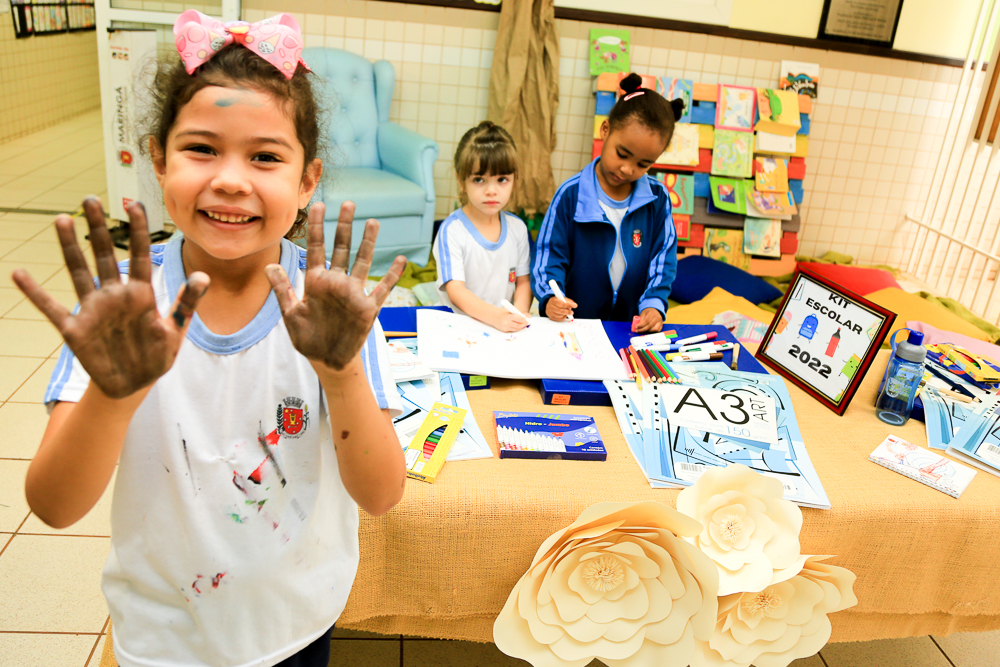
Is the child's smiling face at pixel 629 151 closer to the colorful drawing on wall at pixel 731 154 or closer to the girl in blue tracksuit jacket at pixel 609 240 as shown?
the girl in blue tracksuit jacket at pixel 609 240

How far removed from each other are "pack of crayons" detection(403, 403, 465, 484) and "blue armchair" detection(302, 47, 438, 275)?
7.56 feet

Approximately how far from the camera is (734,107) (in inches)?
160

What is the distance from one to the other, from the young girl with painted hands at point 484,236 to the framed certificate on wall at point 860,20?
2.99m

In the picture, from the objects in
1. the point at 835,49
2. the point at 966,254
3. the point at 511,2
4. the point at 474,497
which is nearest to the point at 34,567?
the point at 474,497

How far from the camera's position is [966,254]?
14.3ft

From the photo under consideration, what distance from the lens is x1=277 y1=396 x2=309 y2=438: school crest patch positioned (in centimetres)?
81

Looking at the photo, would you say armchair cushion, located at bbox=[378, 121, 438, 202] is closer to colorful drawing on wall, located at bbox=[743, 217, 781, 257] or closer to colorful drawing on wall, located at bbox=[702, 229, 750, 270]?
colorful drawing on wall, located at bbox=[702, 229, 750, 270]

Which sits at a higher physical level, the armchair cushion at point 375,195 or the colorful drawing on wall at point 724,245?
the armchair cushion at point 375,195

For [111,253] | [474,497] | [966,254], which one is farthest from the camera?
[966,254]

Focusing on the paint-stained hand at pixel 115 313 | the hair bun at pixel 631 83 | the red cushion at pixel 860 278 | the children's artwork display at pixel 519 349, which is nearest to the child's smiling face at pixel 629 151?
the hair bun at pixel 631 83

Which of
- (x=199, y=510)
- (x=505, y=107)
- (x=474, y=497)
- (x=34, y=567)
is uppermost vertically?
(x=505, y=107)

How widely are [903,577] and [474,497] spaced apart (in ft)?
2.86

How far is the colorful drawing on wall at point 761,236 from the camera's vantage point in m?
4.13

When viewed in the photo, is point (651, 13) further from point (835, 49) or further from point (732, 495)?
point (732, 495)
